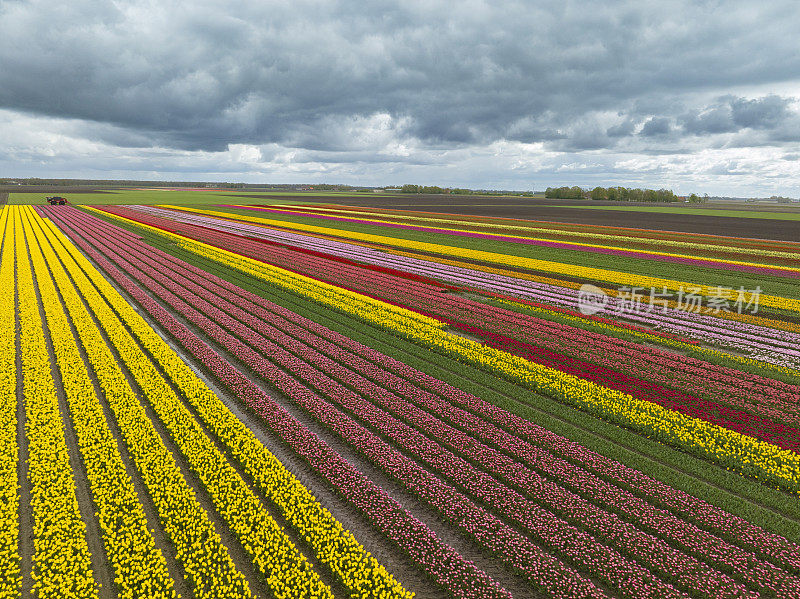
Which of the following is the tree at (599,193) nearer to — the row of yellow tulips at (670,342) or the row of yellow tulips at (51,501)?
the row of yellow tulips at (670,342)

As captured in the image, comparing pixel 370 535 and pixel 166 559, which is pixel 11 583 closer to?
pixel 166 559

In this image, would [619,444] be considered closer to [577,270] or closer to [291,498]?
[291,498]

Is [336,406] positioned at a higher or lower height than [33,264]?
lower

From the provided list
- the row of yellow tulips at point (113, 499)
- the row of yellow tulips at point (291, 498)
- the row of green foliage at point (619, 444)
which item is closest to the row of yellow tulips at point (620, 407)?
the row of green foliage at point (619, 444)

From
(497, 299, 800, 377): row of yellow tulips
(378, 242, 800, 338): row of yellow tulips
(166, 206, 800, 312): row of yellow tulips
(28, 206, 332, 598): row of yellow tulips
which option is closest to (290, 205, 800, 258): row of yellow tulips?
(166, 206, 800, 312): row of yellow tulips

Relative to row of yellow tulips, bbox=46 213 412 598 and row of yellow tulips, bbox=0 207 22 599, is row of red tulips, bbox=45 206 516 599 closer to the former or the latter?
row of yellow tulips, bbox=46 213 412 598

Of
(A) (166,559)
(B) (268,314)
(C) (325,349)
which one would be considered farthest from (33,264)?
(A) (166,559)

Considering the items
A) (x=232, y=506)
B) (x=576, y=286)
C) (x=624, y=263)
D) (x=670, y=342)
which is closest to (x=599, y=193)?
(x=624, y=263)
